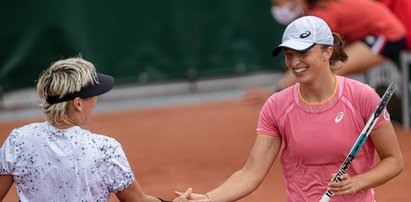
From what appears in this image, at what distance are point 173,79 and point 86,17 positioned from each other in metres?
1.42

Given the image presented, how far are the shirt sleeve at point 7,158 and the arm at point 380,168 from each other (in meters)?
1.47

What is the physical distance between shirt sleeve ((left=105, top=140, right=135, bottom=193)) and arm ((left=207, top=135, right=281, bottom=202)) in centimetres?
67

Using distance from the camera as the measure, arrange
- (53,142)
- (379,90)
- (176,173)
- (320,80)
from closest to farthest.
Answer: (53,142) < (320,80) < (176,173) < (379,90)

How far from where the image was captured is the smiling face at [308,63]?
4.46m

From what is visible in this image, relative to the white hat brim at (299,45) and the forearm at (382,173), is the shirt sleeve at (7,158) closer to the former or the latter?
the white hat brim at (299,45)

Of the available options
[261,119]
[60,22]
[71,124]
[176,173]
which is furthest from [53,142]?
[60,22]

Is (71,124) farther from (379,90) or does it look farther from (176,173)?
(379,90)

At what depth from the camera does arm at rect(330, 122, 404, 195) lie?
14.1 ft

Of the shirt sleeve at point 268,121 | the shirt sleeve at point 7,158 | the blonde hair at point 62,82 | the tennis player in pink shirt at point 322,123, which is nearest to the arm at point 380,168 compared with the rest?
the tennis player in pink shirt at point 322,123

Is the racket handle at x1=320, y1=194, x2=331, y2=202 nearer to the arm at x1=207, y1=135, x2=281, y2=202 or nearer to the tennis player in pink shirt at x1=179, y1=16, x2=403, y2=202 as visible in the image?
the tennis player in pink shirt at x1=179, y1=16, x2=403, y2=202

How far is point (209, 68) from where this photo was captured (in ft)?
40.3

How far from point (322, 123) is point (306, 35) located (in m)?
0.43

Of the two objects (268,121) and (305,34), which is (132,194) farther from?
(305,34)

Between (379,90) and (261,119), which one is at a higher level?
(261,119)
